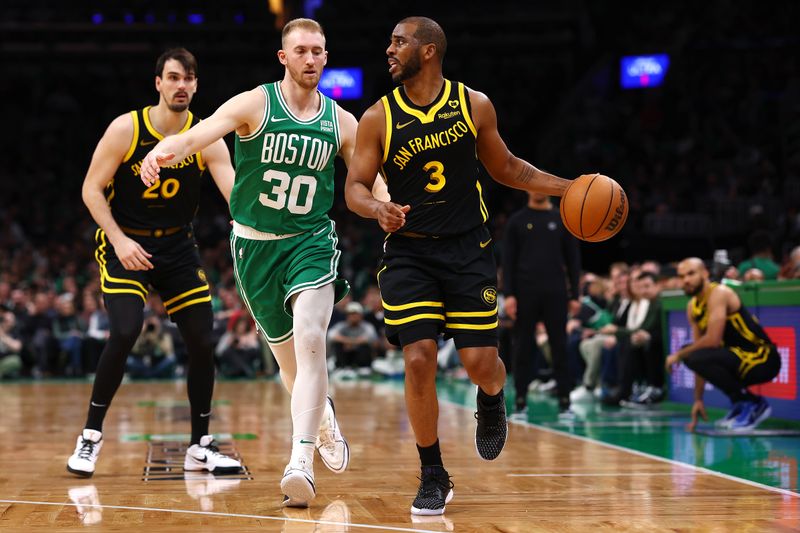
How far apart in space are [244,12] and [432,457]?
2345cm

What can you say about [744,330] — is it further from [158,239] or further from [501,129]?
[501,129]

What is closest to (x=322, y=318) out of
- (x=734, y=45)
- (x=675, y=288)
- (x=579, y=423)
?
(x=579, y=423)

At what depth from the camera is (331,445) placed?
5.15 meters

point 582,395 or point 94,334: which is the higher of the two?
point 94,334

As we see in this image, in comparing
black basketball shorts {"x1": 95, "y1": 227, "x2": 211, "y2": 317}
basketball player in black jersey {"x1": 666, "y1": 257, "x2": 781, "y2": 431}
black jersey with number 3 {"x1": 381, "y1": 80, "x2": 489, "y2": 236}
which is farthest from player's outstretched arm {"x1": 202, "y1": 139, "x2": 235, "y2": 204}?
basketball player in black jersey {"x1": 666, "y1": 257, "x2": 781, "y2": 431}

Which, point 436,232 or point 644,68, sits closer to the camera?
point 436,232

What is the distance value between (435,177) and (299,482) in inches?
53.5

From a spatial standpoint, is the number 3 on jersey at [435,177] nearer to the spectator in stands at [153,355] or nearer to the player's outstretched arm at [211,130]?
the player's outstretched arm at [211,130]

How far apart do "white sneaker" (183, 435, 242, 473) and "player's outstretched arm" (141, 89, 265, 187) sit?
1.79m

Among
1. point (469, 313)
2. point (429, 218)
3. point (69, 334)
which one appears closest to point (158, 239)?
point (429, 218)

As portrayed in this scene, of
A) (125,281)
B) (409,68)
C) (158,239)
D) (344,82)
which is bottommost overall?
(125,281)

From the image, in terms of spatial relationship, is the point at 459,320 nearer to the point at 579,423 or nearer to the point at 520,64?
the point at 579,423

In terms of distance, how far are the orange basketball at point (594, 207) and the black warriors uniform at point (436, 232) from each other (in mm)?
452

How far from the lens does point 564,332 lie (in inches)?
368
